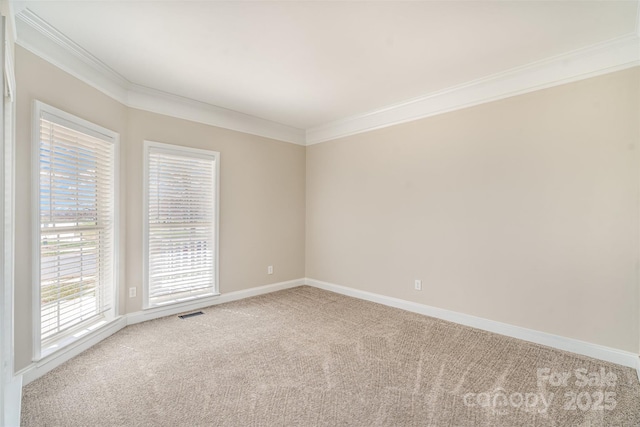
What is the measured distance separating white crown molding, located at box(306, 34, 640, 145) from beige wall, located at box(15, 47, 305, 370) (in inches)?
63.0

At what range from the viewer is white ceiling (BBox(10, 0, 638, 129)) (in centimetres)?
223

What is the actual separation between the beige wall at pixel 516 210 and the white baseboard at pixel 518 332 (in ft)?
0.20

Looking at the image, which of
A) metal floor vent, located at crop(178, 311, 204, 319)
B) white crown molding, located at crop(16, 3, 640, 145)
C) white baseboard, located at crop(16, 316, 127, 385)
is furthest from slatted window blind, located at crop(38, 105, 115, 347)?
metal floor vent, located at crop(178, 311, 204, 319)

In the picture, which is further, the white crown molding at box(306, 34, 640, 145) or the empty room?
the white crown molding at box(306, 34, 640, 145)

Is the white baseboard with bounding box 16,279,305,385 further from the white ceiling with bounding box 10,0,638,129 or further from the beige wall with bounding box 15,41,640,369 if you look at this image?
the white ceiling with bounding box 10,0,638,129

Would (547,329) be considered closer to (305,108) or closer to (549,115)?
(549,115)

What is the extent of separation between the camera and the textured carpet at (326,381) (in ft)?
6.46

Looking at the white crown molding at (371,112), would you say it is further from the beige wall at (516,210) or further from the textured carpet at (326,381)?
the textured carpet at (326,381)

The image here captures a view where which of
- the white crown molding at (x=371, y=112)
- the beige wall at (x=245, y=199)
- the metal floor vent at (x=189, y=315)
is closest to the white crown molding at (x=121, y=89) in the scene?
the white crown molding at (x=371, y=112)

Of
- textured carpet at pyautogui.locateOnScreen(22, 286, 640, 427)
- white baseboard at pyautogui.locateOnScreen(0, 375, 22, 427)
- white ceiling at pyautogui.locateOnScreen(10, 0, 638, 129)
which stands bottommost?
textured carpet at pyautogui.locateOnScreen(22, 286, 640, 427)

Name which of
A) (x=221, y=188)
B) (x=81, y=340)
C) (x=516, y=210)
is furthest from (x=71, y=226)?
(x=516, y=210)

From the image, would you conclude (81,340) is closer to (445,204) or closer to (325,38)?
(325,38)

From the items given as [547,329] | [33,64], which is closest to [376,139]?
[547,329]

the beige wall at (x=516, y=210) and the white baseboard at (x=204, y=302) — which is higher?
the beige wall at (x=516, y=210)
